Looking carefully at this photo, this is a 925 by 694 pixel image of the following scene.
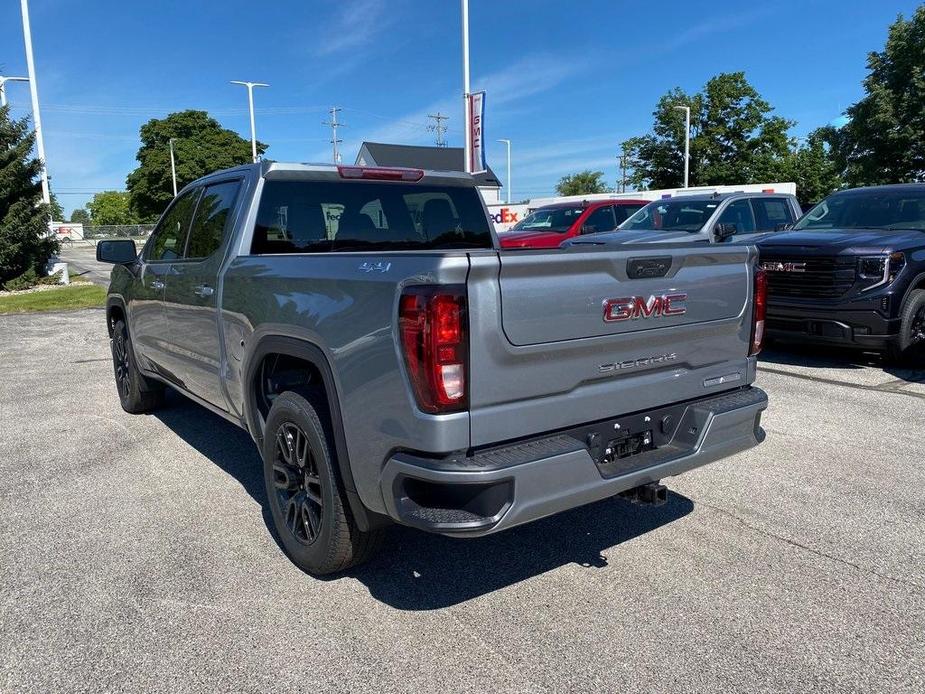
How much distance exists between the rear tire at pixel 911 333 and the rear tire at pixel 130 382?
23.4 ft

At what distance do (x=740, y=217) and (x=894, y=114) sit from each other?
27.9 m

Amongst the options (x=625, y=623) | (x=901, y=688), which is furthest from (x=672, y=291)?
(x=901, y=688)

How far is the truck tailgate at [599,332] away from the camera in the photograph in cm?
263

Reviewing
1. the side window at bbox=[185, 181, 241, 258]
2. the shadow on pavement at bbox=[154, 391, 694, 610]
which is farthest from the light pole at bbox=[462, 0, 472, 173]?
the shadow on pavement at bbox=[154, 391, 694, 610]

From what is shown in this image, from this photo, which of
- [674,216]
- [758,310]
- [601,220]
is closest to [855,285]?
[674,216]

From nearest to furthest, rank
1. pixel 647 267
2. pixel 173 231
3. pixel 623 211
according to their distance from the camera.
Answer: pixel 647 267
pixel 173 231
pixel 623 211

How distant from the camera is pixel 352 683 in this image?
2.63m

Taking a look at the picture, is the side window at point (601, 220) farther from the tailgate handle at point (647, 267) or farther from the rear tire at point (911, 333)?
the tailgate handle at point (647, 267)

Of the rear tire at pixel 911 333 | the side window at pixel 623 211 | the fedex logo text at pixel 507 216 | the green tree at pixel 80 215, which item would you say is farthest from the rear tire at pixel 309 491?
the green tree at pixel 80 215

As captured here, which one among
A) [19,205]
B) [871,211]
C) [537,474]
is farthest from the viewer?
[19,205]

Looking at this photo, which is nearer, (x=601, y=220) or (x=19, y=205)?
(x=601, y=220)

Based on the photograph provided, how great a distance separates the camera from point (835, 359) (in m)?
8.54

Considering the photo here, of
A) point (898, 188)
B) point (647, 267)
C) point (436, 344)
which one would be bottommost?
point (436, 344)

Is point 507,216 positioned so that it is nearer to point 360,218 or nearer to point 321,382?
point 360,218
